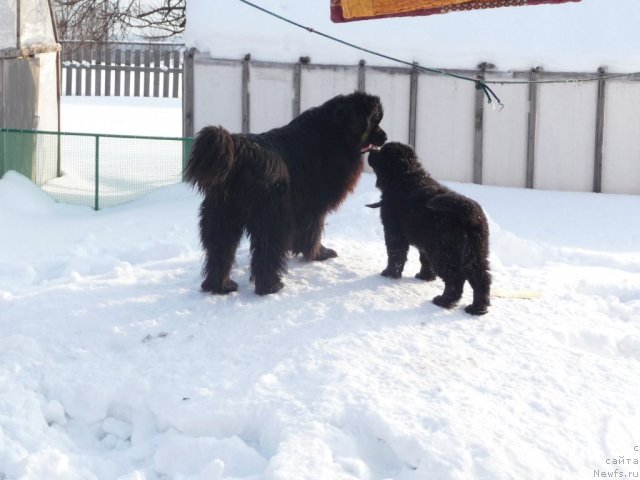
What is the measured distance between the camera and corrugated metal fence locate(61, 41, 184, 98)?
23375 millimetres

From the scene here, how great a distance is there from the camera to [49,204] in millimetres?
10969

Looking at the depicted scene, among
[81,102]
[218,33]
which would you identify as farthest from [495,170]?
[81,102]

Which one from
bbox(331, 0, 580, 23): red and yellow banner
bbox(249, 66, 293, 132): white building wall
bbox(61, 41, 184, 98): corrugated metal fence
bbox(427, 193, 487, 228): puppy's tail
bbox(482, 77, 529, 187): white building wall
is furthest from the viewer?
bbox(61, 41, 184, 98): corrugated metal fence

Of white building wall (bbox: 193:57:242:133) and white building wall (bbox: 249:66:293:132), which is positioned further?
white building wall (bbox: 193:57:242:133)

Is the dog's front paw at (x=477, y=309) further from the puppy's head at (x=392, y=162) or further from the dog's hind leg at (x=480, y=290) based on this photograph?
the puppy's head at (x=392, y=162)

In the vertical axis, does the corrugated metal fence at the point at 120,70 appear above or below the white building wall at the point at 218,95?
above

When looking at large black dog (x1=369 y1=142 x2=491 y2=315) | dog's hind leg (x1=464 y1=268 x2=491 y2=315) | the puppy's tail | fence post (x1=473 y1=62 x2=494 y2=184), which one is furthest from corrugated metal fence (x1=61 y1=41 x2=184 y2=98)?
dog's hind leg (x1=464 y1=268 x2=491 y2=315)

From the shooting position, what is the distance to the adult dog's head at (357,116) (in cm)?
694

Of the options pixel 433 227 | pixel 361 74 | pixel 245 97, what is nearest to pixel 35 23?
pixel 245 97

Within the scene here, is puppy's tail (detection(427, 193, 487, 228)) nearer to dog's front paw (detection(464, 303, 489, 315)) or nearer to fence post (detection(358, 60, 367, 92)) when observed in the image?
dog's front paw (detection(464, 303, 489, 315))

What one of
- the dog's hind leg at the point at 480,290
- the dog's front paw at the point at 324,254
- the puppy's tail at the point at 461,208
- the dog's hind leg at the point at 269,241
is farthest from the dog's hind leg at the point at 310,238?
the dog's hind leg at the point at 480,290

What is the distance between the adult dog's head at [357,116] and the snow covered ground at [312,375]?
1009 millimetres

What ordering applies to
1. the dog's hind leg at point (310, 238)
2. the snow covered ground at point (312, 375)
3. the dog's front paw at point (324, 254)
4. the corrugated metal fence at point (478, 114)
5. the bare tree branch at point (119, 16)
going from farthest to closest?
the bare tree branch at point (119, 16)
the corrugated metal fence at point (478, 114)
the dog's front paw at point (324, 254)
the dog's hind leg at point (310, 238)
the snow covered ground at point (312, 375)

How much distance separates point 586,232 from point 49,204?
6.20m
